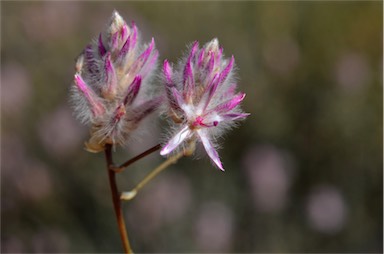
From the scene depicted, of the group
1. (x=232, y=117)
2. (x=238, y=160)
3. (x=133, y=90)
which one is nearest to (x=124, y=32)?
(x=133, y=90)

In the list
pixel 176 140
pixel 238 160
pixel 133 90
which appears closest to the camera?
pixel 176 140

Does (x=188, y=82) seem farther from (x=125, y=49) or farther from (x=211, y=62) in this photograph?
(x=125, y=49)

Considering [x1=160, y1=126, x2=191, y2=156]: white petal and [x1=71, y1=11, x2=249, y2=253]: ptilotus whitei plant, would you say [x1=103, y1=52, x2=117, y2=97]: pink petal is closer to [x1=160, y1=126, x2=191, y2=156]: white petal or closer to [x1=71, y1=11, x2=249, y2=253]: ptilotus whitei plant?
[x1=71, y1=11, x2=249, y2=253]: ptilotus whitei plant

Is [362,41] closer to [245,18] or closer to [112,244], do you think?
[245,18]

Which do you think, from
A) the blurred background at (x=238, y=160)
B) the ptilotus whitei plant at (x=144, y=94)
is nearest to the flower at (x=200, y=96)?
the ptilotus whitei plant at (x=144, y=94)

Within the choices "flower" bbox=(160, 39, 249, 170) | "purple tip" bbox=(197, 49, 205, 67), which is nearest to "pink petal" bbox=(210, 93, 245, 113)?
"flower" bbox=(160, 39, 249, 170)

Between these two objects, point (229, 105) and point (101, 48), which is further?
point (101, 48)

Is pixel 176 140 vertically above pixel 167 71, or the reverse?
pixel 167 71

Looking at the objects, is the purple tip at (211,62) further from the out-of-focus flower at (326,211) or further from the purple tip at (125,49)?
the out-of-focus flower at (326,211)
